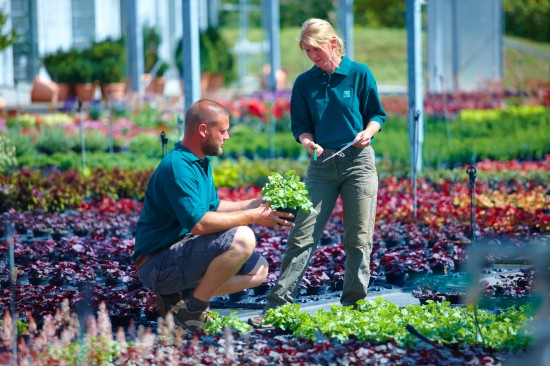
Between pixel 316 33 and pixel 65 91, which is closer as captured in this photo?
pixel 316 33

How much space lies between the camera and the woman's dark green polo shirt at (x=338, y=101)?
572 cm

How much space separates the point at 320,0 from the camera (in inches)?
1604

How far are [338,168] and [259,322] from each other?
963 millimetres

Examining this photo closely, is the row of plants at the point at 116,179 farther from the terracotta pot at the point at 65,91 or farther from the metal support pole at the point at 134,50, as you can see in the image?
the terracotta pot at the point at 65,91

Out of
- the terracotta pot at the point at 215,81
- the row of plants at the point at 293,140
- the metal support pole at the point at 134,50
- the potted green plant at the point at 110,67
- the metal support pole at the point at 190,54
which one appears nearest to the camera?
the metal support pole at the point at 190,54

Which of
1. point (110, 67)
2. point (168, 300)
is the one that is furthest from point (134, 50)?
point (168, 300)

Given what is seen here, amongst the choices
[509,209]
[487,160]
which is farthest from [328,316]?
[487,160]

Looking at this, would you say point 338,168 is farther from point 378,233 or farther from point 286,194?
point 378,233

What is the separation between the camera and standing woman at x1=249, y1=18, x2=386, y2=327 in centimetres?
570

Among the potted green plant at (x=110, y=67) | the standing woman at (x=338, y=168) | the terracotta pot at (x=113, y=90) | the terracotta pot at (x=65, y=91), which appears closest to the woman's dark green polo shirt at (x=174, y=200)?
the standing woman at (x=338, y=168)

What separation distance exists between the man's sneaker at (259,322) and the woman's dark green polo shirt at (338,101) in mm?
1020

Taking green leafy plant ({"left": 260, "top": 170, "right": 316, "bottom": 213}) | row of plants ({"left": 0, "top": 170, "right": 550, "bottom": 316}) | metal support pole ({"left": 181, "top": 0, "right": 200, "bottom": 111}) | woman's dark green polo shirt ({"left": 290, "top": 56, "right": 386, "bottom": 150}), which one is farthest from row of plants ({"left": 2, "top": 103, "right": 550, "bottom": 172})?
green leafy plant ({"left": 260, "top": 170, "right": 316, "bottom": 213})

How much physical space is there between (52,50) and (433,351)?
19.7 meters

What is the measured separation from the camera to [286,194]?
5230 mm
